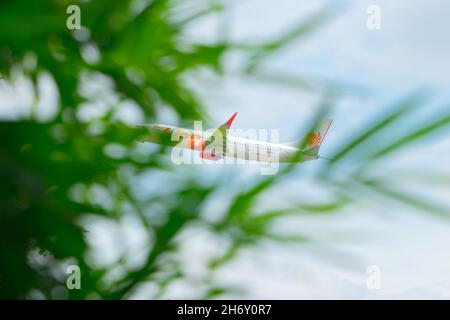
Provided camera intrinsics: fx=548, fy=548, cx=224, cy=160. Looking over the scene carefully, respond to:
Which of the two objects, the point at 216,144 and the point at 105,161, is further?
the point at 216,144

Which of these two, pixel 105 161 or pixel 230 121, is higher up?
pixel 230 121

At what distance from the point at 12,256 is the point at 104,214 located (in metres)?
0.08

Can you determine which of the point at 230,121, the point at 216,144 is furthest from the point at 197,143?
the point at 230,121

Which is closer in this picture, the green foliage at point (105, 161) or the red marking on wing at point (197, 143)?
the green foliage at point (105, 161)

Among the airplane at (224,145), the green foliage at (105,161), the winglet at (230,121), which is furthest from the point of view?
the winglet at (230,121)

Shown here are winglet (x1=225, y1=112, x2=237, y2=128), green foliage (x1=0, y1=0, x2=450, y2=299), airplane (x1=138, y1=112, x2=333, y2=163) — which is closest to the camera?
green foliage (x1=0, y1=0, x2=450, y2=299)

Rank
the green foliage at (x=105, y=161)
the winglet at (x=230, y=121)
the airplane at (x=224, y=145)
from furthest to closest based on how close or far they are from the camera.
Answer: the winglet at (x=230, y=121) < the airplane at (x=224, y=145) < the green foliage at (x=105, y=161)

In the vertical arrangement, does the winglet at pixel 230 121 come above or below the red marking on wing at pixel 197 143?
above

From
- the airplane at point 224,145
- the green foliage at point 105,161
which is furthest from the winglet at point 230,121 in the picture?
the green foliage at point 105,161

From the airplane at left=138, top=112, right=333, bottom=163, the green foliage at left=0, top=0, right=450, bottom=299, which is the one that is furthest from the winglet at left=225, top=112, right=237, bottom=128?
the green foliage at left=0, top=0, right=450, bottom=299

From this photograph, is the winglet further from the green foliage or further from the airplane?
the green foliage

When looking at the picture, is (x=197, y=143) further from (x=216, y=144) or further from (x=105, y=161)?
(x=105, y=161)

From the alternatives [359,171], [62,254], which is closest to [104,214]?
[62,254]

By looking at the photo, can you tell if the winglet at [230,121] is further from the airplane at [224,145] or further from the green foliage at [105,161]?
the green foliage at [105,161]
